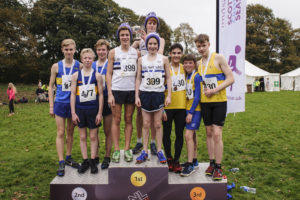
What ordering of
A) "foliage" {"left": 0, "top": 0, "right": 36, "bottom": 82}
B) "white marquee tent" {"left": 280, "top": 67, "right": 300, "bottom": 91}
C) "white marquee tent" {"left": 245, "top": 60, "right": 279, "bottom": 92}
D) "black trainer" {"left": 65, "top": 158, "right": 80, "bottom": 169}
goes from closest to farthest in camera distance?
"black trainer" {"left": 65, "top": 158, "right": 80, "bottom": 169}
"foliage" {"left": 0, "top": 0, "right": 36, "bottom": 82}
"white marquee tent" {"left": 245, "top": 60, "right": 279, "bottom": 92}
"white marquee tent" {"left": 280, "top": 67, "right": 300, "bottom": 91}

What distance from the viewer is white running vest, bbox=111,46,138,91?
3719mm

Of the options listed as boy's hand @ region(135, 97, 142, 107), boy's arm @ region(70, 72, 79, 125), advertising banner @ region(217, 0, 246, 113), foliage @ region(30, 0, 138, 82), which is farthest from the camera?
foliage @ region(30, 0, 138, 82)

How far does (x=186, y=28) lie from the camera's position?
4084cm

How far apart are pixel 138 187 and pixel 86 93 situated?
1639 mm

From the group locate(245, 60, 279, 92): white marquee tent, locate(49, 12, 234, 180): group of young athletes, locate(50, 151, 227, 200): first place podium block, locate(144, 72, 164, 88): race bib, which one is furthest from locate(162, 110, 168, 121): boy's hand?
locate(245, 60, 279, 92): white marquee tent

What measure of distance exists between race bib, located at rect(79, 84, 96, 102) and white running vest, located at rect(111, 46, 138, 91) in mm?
338

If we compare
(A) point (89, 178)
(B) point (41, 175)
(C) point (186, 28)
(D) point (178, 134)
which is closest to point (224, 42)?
(D) point (178, 134)

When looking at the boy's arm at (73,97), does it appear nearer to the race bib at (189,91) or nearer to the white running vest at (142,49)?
the white running vest at (142,49)

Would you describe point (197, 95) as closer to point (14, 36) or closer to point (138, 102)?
point (138, 102)

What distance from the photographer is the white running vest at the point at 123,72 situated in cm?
372

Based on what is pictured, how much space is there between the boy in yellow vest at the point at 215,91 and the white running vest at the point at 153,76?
0.63m

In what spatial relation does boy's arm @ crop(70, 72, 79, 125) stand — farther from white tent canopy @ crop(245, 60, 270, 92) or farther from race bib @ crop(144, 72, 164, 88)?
white tent canopy @ crop(245, 60, 270, 92)

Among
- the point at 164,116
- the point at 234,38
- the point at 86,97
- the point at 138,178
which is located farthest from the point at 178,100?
the point at 234,38

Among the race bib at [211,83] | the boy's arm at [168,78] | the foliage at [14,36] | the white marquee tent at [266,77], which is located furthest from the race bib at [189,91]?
the white marquee tent at [266,77]
